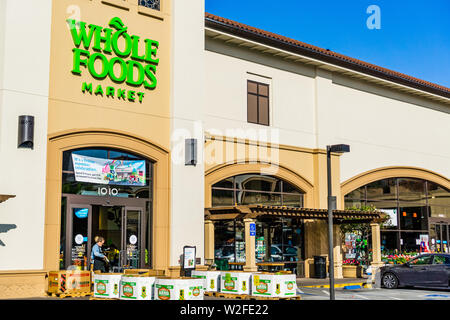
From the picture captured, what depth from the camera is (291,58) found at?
28.8 metres

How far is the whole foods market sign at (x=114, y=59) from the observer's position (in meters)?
20.5

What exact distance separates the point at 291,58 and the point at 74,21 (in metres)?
11.5

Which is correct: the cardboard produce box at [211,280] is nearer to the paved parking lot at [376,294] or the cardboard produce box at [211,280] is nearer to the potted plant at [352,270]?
the paved parking lot at [376,294]

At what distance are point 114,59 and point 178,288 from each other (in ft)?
29.0

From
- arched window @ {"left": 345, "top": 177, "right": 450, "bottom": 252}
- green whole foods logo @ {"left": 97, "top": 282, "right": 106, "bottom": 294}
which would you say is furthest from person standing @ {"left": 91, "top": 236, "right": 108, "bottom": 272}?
arched window @ {"left": 345, "top": 177, "right": 450, "bottom": 252}

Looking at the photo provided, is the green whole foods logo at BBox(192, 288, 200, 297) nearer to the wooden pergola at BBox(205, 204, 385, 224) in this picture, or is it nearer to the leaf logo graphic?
the wooden pergola at BBox(205, 204, 385, 224)

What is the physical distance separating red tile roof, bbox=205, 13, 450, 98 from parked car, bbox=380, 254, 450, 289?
10738 mm

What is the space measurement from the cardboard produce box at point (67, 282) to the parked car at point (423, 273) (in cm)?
Result: 1141

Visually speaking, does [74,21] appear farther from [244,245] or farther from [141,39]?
[244,245]

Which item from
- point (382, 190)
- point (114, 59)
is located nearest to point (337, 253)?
point (382, 190)

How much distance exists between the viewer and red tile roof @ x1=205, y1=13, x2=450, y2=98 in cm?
2577

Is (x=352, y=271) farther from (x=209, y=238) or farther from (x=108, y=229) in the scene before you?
(x=108, y=229)
